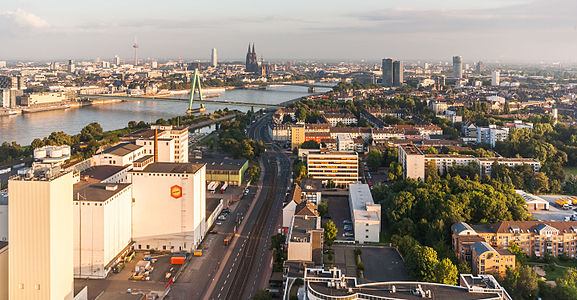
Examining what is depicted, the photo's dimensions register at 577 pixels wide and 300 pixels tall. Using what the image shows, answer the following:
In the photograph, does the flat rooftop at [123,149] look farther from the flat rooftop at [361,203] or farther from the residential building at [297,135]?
the residential building at [297,135]

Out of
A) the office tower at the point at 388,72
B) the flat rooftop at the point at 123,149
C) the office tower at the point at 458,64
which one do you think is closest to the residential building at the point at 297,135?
the flat rooftop at the point at 123,149

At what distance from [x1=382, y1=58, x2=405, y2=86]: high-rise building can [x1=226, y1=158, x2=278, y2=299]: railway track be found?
27122 millimetres

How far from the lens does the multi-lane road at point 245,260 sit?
5176 millimetres

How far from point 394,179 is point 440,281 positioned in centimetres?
481

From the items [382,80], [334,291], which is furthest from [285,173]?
[382,80]

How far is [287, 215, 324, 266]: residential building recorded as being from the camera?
5363mm

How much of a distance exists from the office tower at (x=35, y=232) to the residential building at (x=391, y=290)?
210 cm

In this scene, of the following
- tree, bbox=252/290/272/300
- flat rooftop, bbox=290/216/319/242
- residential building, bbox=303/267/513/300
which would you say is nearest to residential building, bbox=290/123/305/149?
flat rooftop, bbox=290/216/319/242

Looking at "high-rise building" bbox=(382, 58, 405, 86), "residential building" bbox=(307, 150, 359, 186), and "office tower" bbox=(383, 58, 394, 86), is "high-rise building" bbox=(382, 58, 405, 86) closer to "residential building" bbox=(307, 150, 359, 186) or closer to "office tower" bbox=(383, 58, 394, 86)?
"office tower" bbox=(383, 58, 394, 86)

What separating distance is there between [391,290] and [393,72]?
1277 inches

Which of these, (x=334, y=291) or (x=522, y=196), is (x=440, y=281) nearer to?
(x=334, y=291)

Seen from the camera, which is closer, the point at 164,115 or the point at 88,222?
the point at 88,222

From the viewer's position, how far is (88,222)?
5.36m

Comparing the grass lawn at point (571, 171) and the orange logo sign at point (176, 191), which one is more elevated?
the orange logo sign at point (176, 191)
